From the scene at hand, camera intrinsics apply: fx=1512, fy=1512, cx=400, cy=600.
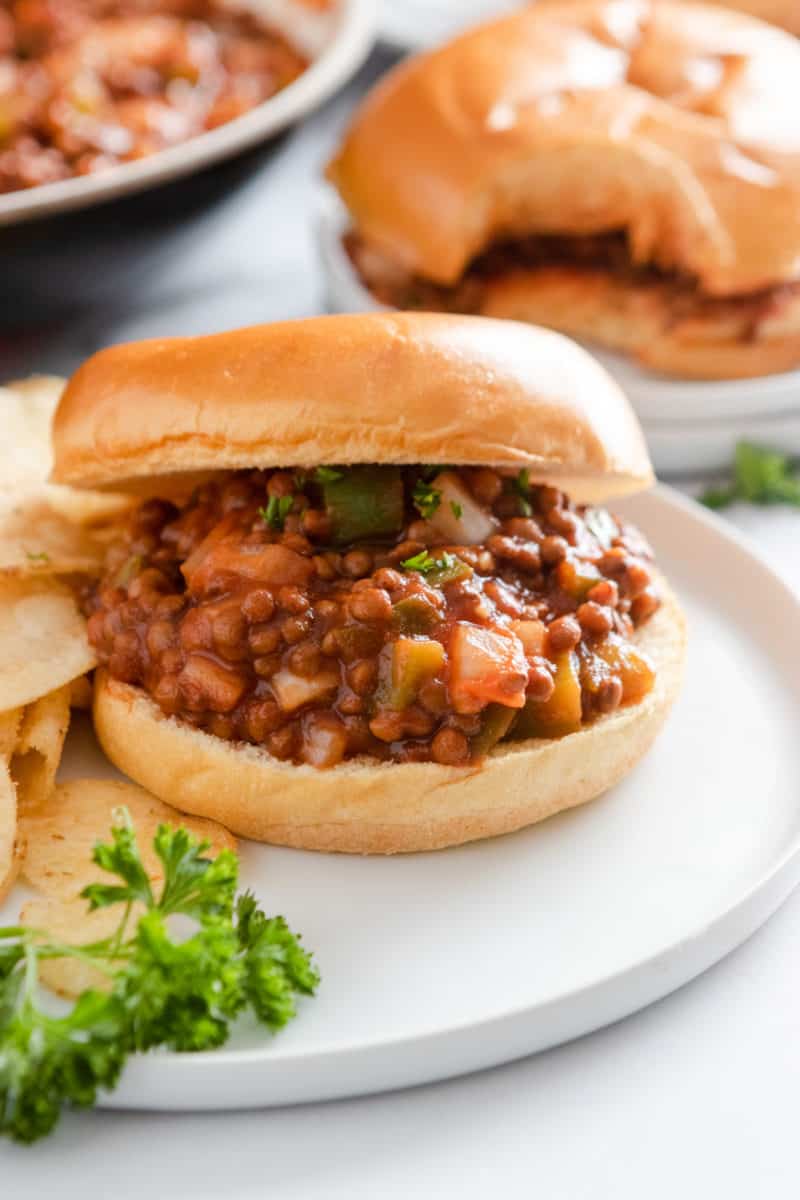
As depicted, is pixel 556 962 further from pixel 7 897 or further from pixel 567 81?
pixel 567 81

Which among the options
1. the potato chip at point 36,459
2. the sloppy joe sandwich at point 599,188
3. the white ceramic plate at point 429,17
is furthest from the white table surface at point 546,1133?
the white ceramic plate at point 429,17

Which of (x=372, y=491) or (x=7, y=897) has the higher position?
(x=372, y=491)

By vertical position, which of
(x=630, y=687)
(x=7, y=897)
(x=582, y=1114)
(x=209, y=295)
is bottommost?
(x=209, y=295)

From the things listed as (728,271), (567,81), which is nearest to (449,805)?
(728,271)

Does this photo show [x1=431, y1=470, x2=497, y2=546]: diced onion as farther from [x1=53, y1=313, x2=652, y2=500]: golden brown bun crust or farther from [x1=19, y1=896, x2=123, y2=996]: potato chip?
[x1=19, y1=896, x2=123, y2=996]: potato chip

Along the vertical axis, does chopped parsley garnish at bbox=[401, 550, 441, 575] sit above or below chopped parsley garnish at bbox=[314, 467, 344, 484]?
below

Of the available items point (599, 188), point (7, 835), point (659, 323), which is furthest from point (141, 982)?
point (599, 188)

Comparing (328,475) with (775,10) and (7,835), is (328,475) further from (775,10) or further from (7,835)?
(775,10)

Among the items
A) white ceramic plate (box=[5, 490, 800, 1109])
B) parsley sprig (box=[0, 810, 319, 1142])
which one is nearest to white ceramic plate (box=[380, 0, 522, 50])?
white ceramic plate (box=[5, 490, 800, 1109])
